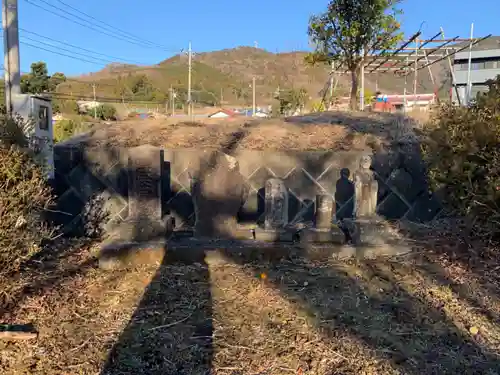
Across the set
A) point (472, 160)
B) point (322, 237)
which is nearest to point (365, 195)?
point (322, 237)

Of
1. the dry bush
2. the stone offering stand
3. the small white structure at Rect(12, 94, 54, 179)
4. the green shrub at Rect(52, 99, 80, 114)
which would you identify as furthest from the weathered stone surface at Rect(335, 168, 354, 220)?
the green shrub at Rect(52, 99, 80, 114)

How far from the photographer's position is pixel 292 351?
8.39 ft

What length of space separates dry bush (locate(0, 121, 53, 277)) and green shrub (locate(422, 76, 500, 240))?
11.5 feet

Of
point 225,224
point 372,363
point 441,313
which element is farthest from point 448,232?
point 372,363

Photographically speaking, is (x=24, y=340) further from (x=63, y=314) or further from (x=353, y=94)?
(x=353, y=94)

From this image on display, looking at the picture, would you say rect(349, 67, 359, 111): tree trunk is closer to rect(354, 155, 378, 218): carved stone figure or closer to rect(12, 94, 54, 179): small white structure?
rect(354, 155, 378, 218): carved stone figure

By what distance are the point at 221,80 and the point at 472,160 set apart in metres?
96.6

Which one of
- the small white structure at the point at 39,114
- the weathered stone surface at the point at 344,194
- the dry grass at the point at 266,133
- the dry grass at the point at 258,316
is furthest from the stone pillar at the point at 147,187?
the weathered stone surface at the point at 344,194

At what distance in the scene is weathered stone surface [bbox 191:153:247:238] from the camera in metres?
4.46

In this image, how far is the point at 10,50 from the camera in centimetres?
488

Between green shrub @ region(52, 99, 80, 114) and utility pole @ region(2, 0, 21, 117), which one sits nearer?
utility pole @ region(2, 0, 21, 117)

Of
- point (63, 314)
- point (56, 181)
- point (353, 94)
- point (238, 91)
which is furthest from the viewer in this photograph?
point (238, 91)

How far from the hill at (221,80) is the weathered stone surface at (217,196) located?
2827 cm

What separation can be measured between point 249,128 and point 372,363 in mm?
5262
